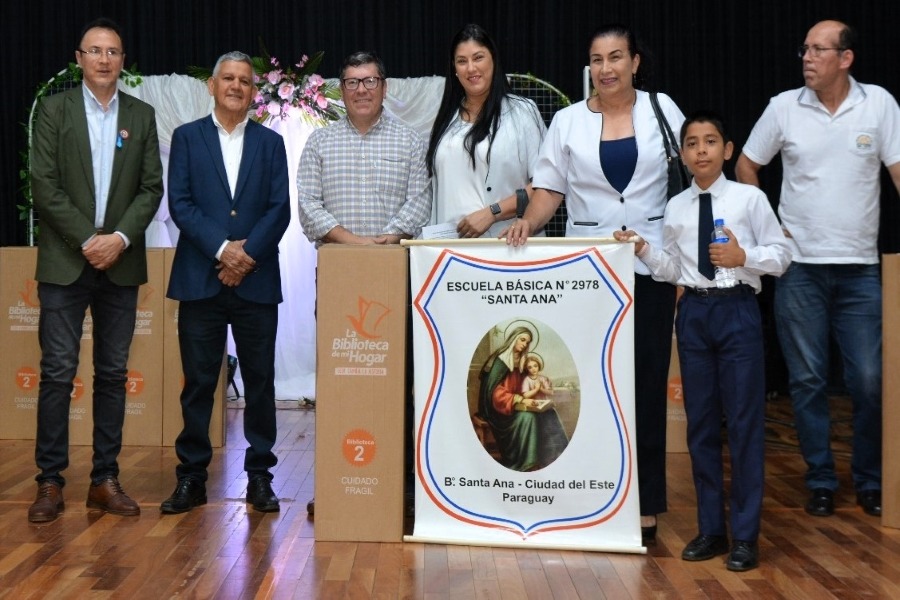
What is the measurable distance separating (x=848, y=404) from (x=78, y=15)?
6.37 m

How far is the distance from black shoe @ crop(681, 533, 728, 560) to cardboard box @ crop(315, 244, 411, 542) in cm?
90

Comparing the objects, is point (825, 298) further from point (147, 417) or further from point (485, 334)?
point (147, 417)

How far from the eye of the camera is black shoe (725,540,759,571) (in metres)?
2.98

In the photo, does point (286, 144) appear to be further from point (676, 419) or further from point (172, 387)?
point (676, 419)

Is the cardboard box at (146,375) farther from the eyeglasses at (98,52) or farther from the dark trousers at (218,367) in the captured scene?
the eyeglasses at (98,52)

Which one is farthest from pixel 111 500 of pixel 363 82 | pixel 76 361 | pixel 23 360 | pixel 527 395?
pixel 23 360

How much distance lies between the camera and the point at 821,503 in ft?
12.1

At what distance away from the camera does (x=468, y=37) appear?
355 centimetres

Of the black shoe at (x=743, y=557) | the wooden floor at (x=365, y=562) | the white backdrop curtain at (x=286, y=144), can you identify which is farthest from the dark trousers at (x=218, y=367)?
the white backdrop curtain at (x=286, y=144)

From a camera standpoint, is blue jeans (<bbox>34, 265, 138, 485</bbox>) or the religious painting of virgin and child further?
blue jeans (<bbox>34, 265, 138, 485</bbox>)

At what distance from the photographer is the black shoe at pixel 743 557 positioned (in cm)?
298

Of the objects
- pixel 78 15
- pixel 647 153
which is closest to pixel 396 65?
pixel 78 15

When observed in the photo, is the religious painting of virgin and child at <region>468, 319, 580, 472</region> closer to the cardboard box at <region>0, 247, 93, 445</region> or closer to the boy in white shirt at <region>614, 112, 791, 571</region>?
the boy in white shirt at <region>614, 112, 791, 571</region>

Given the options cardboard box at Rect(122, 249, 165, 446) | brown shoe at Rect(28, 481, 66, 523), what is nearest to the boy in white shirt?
brown shoe at Rect(28, 481, 66, 523)
